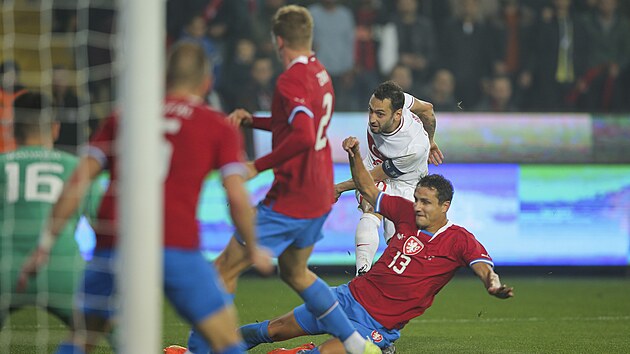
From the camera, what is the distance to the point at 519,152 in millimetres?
12367

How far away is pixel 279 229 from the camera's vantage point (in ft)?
19.7

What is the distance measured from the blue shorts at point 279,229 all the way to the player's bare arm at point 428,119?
87.2 inches

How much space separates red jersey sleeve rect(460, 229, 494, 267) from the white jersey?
149 centimetres

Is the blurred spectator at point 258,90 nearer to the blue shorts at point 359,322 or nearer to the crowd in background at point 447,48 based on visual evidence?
the crowd in background at point 447,48

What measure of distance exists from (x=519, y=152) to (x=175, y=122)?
828 centimetres

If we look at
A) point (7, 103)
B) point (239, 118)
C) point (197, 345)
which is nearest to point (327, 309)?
point (197, 345)


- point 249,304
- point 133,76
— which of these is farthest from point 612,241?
point 133,76

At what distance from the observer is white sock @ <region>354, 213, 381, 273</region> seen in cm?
795

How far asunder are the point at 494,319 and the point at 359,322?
9.10 ft

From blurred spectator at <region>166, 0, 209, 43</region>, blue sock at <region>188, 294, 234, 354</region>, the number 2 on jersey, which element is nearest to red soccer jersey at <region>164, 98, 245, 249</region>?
blue sock at <region>188, 294, 234, 354</region>

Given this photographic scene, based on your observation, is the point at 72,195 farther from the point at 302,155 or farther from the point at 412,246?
the point at 412,246

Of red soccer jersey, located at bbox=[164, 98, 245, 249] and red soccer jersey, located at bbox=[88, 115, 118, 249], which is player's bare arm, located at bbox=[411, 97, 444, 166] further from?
red soccer jersey, located at bbox=[88, 115, 118, 249]

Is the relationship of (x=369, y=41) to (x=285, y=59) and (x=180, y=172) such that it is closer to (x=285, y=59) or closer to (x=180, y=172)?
(x=285, y=59)

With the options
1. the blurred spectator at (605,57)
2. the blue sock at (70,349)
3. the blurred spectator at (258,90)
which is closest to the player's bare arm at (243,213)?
the blue sock at (70,349)
